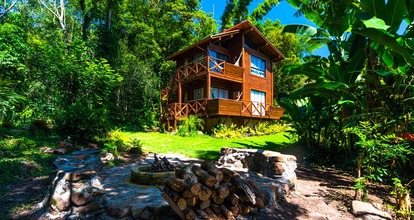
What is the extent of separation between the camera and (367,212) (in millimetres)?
3875

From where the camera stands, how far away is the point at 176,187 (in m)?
3.24

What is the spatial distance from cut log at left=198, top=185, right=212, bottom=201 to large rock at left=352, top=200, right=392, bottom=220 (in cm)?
270

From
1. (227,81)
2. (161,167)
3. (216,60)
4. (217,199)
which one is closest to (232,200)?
(217,199)

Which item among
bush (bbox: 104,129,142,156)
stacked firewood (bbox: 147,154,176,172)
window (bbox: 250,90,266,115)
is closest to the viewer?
stacked firewood (bbox: 147,154,176,172)

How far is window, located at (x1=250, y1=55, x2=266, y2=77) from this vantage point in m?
18.9

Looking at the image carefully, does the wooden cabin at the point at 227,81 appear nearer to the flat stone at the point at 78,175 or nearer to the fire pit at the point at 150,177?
the fire pit at the point at 150,177

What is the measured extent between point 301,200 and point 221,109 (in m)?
9.70

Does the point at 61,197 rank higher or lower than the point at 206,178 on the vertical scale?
lower

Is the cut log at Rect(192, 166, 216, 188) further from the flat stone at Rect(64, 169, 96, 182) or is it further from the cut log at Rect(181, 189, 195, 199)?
the flat stone at Rect(64, 169, 96, 182)

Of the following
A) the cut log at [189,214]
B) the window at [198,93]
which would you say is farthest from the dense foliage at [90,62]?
the cut log at [189,214]

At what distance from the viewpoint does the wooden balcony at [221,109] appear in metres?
14.3

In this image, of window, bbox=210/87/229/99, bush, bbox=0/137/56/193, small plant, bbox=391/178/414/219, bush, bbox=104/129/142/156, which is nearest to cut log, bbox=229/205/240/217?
small plant, bbox=391/178/414/219

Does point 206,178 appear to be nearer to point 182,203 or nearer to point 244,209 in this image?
point 182,203

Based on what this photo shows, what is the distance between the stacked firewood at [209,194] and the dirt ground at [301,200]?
0.40 meters
